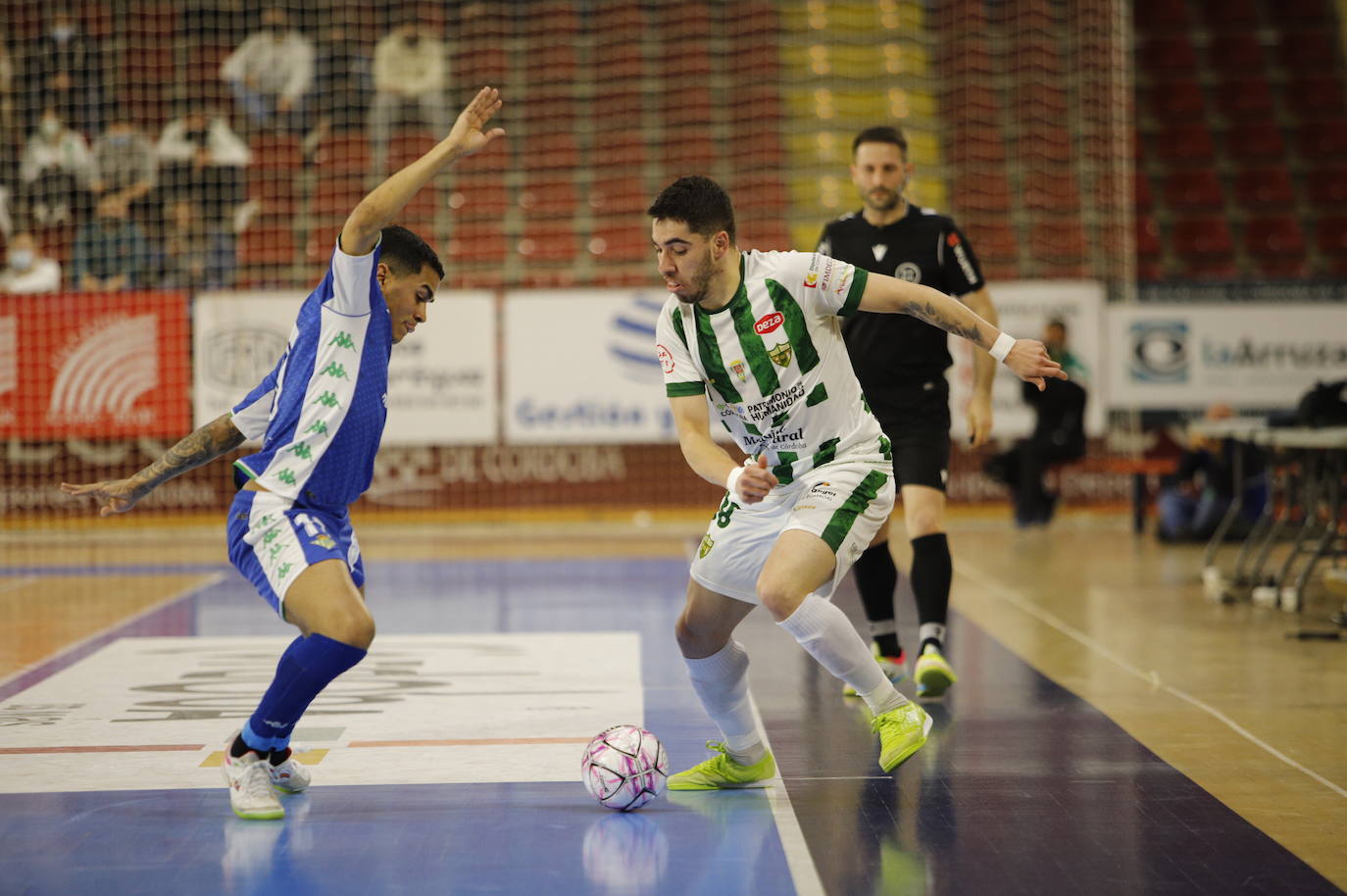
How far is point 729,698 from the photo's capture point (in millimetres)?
4316

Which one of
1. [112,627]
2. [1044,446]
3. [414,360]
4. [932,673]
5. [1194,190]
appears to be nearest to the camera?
[932,673]

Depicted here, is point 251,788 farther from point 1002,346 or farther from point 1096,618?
point 1096,618

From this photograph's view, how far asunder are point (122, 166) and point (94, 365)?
2.74 meters

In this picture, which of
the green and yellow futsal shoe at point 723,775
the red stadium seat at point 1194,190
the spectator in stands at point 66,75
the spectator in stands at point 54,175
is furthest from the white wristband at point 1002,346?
the red stadium seat at point 1194,190

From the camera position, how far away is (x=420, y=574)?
1004cm

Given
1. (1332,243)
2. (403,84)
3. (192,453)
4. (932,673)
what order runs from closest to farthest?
(192,453) < (932,673) < (403,84) < (1332,243)

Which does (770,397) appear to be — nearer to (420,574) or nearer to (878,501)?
(878,501)

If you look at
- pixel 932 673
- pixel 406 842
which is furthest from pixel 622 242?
pixel 406 842

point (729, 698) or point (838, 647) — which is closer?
point (838, 647)

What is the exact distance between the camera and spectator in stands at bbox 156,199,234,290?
14.7 meters

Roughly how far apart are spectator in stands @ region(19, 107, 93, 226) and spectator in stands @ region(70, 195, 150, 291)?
1.27 feet

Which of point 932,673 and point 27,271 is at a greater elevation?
point 27,271

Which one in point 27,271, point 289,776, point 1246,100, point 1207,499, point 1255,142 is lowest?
point 289,776

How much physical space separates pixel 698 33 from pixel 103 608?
1129cm
